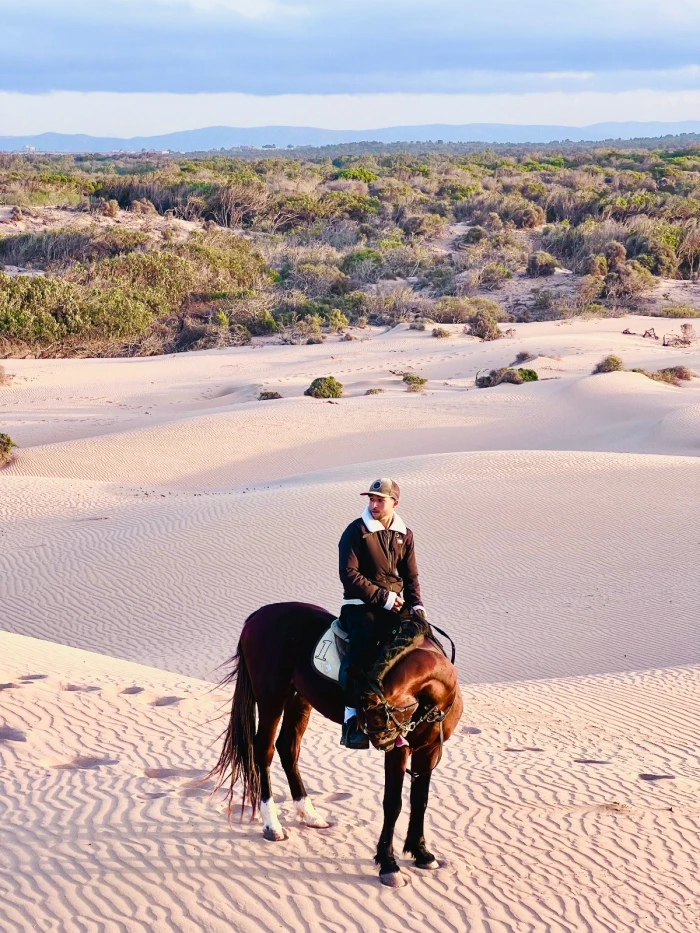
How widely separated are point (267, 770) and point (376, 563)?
1249 mm

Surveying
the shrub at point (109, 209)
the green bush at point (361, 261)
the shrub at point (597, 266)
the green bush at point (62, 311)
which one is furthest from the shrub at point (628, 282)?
the shrub at point (109, 209)

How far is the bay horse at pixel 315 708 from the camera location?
451 cm

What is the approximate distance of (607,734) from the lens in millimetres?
7395

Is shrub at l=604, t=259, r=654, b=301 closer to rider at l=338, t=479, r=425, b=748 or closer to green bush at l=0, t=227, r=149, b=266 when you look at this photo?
green bush at l=0, t=227, r=149, b=266

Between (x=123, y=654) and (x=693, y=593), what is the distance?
239 inches

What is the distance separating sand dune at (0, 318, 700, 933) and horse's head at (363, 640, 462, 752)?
70cm

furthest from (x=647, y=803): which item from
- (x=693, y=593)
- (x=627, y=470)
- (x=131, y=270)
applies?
(x=131, y=270)

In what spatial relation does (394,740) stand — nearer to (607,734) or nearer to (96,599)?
(607,734)

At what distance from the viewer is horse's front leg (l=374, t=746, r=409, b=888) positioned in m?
4.62

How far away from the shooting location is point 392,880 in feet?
15.2

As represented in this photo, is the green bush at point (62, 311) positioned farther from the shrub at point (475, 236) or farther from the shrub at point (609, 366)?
the shrub at point (475, 236)

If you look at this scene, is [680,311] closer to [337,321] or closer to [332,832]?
[337,321]

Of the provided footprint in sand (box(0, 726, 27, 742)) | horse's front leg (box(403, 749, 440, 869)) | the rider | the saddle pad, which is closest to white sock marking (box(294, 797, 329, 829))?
horse's front leg (box(403, 749, 440, 869))

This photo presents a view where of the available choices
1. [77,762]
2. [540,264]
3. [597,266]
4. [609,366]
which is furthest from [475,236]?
[77,762]
